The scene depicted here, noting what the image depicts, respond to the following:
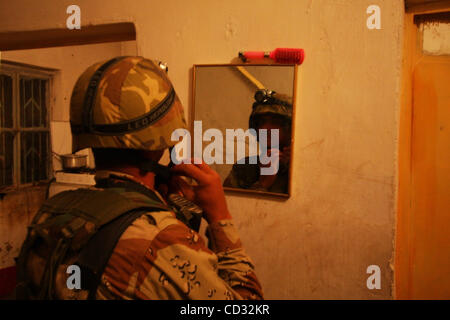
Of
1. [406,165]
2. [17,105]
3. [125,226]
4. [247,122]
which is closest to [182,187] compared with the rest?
[125,226]

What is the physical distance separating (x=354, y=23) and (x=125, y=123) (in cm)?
73

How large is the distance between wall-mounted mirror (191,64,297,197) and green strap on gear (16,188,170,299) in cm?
47

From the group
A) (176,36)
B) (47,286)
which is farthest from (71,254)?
(176,36)

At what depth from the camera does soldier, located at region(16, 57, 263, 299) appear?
56 cm

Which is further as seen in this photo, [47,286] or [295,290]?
[295,290]

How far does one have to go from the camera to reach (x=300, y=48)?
1.00m

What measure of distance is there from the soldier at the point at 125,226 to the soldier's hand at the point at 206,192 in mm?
43

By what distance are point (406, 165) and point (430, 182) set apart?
0.09m

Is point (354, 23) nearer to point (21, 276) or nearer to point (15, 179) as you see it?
point (21, 276)

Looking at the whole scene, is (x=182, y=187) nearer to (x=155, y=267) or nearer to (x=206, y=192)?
(x=206, y=192)

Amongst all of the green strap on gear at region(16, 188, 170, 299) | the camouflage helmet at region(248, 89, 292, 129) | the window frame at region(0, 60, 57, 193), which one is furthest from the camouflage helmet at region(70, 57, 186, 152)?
the window frame at region(0, 60, 57, 193)

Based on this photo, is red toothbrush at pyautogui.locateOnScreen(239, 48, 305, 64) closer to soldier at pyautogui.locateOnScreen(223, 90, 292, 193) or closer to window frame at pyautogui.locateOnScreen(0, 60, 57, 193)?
soldier at pyautogui.locateOnScreen(223, 90, 292, 193)
